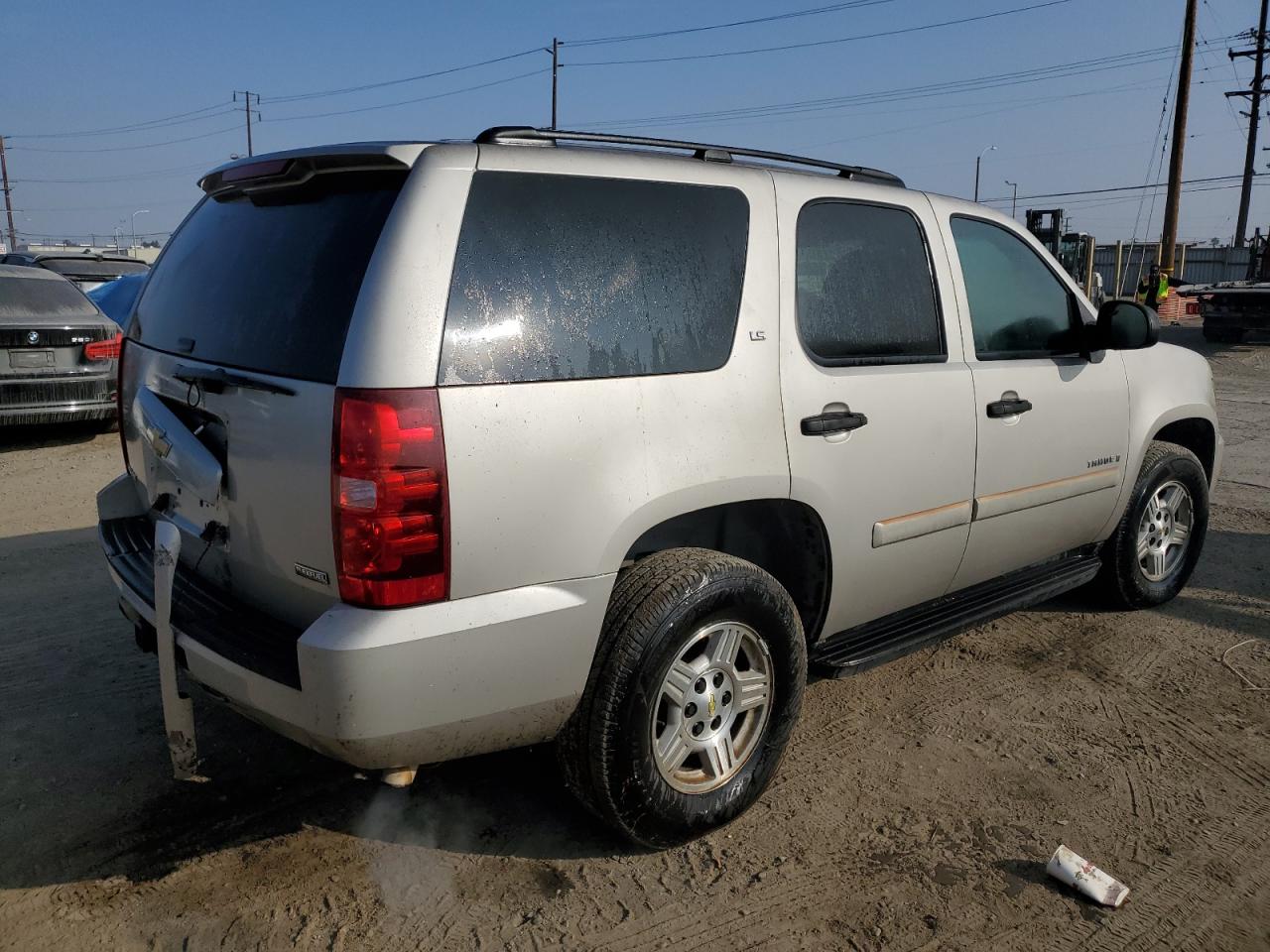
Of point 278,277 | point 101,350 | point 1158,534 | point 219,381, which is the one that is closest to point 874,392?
point 278,277

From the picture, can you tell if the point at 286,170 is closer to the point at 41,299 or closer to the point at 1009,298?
the point at 1009,298

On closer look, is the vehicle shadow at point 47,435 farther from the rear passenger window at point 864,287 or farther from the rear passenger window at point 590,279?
the rear passenger window at point 864,287

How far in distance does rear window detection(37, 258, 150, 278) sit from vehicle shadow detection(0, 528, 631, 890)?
36.4 ft

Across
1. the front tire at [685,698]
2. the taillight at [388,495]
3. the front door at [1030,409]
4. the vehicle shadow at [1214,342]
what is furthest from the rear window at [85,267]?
the vehicle shadow at [1214,342]

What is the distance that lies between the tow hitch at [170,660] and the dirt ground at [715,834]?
1.25ft

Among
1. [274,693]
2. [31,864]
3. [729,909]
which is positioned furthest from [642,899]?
[31,864]

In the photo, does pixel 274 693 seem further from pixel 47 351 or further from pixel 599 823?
pixel 47 351

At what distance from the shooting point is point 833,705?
3.92 meters

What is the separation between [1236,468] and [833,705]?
20.8 feet

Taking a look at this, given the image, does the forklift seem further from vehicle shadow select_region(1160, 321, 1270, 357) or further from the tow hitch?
the tow hitch

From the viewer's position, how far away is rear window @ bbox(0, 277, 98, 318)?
820cm

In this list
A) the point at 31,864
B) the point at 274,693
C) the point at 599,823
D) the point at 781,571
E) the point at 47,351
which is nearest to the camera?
the point at 274,693

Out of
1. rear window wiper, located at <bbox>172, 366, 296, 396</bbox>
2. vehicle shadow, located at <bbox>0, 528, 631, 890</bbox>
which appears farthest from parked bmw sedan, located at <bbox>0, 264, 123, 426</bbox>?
rear window wiper, located at <bbox>172, 366, 296, 396</bbox>

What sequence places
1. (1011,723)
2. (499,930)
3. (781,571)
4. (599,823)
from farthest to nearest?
(1011,723)
(781,571)
(599,823)
(499,930)
